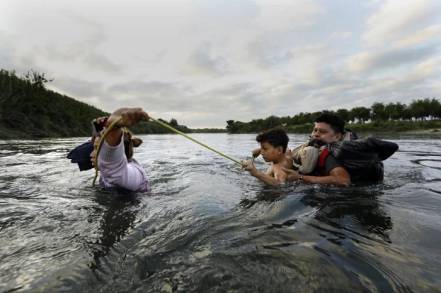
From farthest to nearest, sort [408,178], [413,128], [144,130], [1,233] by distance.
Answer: [144,130] < [413,128] < [408,178] < [1,233]

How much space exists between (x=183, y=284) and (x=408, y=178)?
6.73 metres

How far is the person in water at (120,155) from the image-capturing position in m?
3.07

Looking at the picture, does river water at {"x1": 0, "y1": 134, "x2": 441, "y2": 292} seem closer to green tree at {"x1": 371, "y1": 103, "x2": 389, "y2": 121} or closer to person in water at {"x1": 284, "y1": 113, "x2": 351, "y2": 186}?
person in water at {"x1": 284, "y1": 113, "x2": 351, "y2": 186}

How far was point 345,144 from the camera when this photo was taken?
217 inches

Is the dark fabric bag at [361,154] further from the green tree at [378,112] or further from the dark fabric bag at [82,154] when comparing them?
the green tree at [378,112]

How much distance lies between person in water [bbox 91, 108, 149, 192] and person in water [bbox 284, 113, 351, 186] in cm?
286

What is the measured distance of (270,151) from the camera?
5883 mm

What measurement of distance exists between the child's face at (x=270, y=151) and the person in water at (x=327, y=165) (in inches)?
12.5

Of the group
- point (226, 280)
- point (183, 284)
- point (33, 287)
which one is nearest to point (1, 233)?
point (33, 287)

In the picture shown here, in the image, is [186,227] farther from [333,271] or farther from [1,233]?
[1,233]

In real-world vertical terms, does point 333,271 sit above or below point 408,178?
above

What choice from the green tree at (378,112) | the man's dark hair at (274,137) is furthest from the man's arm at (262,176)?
the green tree at (378,112)

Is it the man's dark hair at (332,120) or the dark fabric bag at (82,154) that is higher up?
the man's dark hair at (332,120)

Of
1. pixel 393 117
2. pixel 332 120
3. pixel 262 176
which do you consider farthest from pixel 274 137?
pixel 393 117
